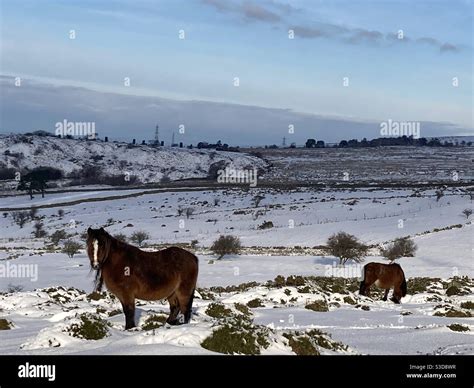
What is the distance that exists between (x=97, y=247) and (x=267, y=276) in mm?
22018

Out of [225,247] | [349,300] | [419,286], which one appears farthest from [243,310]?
[225,247]

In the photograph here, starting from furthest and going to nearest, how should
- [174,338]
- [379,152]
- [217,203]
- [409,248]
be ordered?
[379,152] → [217,203] → [409,248] → [174,338]

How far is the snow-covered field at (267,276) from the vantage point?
895 cm

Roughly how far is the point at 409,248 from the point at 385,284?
1829cm

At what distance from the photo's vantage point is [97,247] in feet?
29.1

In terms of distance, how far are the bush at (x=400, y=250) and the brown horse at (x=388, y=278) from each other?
53.0 feet

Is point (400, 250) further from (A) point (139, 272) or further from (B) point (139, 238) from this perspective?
(A) point (139, 272)

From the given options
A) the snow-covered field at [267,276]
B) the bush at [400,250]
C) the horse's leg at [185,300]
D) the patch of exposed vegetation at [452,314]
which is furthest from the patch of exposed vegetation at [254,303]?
the bush at [400,250]

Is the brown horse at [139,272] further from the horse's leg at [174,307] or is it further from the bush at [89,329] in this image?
the bush at [89,329]

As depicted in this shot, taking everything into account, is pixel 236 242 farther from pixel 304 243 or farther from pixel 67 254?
pixel 67 254

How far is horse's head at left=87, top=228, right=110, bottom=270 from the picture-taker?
8.80m

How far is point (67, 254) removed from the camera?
39.1 meters
